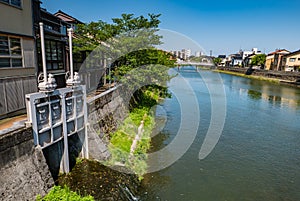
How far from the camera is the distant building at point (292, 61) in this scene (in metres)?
54.7

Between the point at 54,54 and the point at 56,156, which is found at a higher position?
the point at 54,54

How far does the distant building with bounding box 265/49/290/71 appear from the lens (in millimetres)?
61375

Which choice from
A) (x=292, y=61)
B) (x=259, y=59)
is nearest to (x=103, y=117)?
(x=292, y=61)

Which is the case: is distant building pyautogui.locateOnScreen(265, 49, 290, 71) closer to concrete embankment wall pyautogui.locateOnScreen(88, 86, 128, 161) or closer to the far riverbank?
the far riverbank

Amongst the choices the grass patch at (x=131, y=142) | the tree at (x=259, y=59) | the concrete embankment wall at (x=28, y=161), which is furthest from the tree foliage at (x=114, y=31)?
the tree at (x=259, y=59)

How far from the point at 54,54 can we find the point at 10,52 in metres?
4.82

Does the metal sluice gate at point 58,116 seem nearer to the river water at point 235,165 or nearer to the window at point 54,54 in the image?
the river water at point 235,165

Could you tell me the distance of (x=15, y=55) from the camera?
8.45 metres

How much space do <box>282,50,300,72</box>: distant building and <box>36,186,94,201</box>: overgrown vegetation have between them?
64627 mm

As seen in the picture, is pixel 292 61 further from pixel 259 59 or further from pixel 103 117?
pixel 103 117

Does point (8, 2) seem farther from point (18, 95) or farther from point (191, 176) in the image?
point (191, 176)

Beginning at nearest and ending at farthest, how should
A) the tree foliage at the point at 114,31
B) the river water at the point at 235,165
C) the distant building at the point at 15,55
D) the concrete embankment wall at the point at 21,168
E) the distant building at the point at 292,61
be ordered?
the concrete embankment wall at the point at 21,168
the distant building at the point at 15,55
the river water at the point at 235,165
the tree foliage at the point at 114,31
the distant building at the point at 292,61

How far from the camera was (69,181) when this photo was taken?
25.1 ft

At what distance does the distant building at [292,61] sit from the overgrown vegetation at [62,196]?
212 ft
